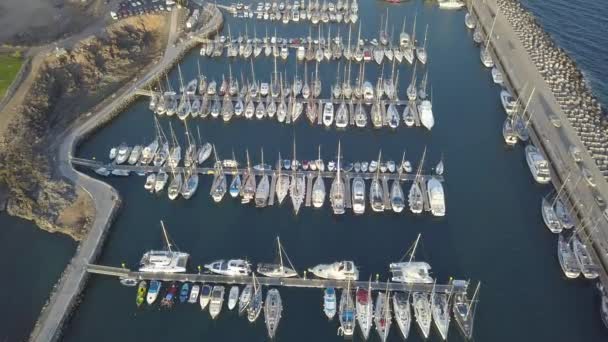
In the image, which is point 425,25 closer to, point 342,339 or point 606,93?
point 606,93

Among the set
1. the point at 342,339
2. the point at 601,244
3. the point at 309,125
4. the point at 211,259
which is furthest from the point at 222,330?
the point at 601,244

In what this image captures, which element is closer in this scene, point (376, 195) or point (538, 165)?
point (376, 195)

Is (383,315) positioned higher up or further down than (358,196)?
further down

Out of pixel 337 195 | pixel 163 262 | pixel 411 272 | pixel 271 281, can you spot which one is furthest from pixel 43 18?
pixel 411 272

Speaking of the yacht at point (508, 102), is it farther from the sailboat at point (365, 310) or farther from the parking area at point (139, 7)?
the parking area at point (139, 7)

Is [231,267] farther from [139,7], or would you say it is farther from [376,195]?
[139,7]

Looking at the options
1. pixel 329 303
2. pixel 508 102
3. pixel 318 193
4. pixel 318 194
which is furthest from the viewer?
pixel 508 102

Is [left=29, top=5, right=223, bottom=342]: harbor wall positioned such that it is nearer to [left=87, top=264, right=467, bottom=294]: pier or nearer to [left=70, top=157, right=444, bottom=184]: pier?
[left=87, top=264, right=467, bottom=294]: pier

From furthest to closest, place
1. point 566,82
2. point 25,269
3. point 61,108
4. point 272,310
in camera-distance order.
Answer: point 566,82, point 61,108, point 25,269, point 272,310
